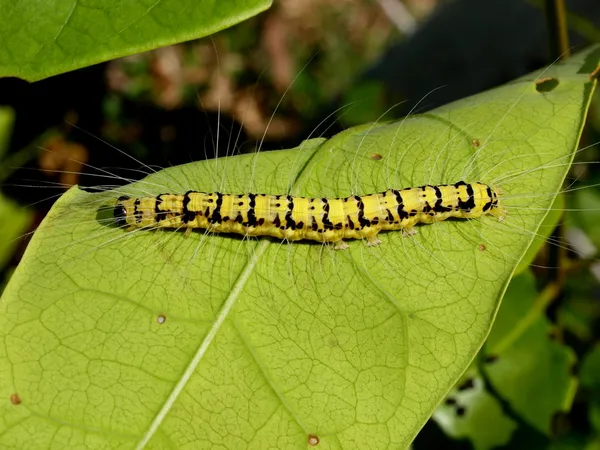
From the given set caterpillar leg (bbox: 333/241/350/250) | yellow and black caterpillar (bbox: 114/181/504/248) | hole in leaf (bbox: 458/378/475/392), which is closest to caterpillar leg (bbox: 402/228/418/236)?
yellow and black caterpillar (bbox: 114/181/504/248)

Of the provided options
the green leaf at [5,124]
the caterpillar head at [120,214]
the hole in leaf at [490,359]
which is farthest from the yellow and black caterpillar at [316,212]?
the green leaf at [5,124]

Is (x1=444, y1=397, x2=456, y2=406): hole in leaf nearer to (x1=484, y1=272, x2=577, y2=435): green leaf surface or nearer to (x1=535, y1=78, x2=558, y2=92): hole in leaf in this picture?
(x1=484, y1=272, x2=577, y2=435): green leaf surface

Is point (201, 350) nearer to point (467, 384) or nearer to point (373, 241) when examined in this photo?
point (373, 241)

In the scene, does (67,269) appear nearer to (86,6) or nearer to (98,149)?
(86,6)

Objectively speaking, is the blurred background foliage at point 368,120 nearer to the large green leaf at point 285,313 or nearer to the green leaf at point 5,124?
the green leaf at point 5,124

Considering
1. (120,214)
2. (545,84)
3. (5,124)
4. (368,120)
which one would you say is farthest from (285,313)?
(368,120)

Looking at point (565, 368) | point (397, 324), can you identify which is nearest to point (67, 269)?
point (397, 324)
